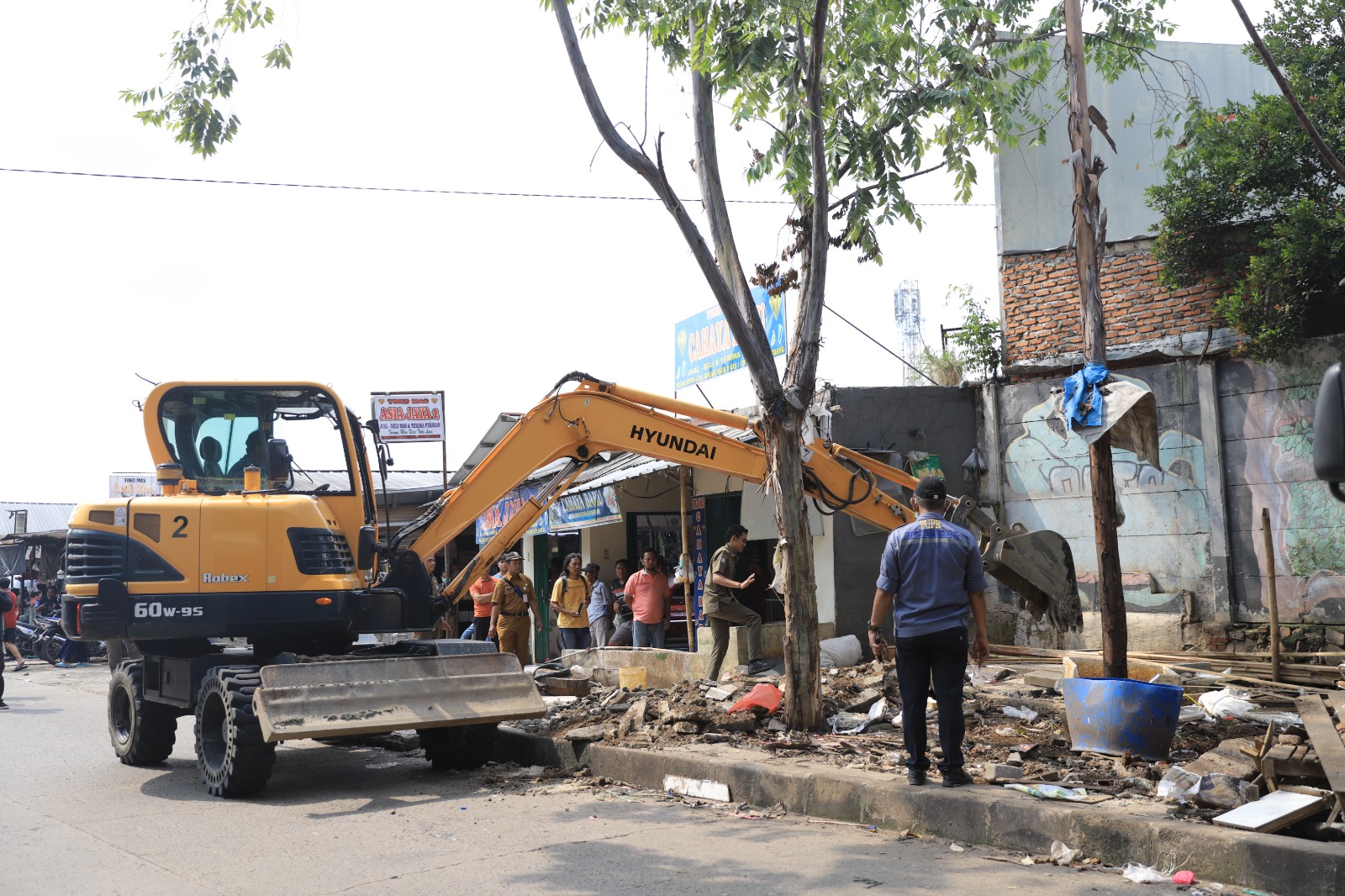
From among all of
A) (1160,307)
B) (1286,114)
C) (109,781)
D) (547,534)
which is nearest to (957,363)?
(1160,307)

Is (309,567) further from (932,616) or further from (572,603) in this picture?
(572,603)

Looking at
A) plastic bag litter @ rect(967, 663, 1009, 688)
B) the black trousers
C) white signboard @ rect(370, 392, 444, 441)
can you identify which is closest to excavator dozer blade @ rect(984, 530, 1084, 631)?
plastic bag litter @ rect(967, 663, 1009, 688)

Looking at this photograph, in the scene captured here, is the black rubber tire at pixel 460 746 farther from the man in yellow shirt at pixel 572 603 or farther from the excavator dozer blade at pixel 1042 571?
the man in yellow shirt at pixel 572 603

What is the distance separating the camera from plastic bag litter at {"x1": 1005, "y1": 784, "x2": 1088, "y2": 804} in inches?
234

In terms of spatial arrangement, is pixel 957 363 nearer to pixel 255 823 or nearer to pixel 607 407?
pixel 607 407

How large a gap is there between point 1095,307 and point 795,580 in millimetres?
2973

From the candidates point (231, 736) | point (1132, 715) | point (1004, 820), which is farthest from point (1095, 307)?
point (231, 736)

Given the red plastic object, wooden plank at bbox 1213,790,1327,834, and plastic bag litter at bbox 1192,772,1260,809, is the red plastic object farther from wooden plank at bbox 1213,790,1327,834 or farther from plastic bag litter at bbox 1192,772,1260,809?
wooden plank at bbox 1213,790,1327,834

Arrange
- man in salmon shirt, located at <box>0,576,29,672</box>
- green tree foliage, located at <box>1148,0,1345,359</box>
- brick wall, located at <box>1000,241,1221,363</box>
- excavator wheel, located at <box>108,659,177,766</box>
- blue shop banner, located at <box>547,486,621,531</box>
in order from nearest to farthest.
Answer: excavator wheel, located at <box>108,659,177,766</box>, green tree foliage, located at <box>1148,0,1345,359</box>, brick wall, located at <box>1000,241,1221,363</box>, blue shop banner, located at <box>547,486,621,531</box>, man in salmon shirt, located at <box>0,576,29,672</box>

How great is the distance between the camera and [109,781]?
30.1ft

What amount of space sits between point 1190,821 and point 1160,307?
9.04 metres

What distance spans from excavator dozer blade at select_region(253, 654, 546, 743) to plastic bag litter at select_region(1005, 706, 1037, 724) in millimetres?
3682

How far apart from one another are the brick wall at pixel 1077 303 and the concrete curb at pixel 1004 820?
319 inches

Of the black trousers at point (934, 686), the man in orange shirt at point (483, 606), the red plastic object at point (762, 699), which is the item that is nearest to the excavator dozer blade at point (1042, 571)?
the red plastic object at point (762, 699)
